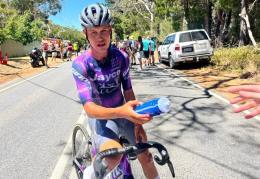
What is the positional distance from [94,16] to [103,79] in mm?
560

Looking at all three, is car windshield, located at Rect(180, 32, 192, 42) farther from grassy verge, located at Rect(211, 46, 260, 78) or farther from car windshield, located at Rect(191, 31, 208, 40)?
grassy verge, located at Rect(211, 46, 260, 78)

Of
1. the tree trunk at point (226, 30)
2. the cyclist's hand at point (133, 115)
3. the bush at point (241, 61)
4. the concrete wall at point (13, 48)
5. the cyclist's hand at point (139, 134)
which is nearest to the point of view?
the cyclist's hand at point (133, 115)

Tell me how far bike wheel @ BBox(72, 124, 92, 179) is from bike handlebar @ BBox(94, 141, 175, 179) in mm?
876

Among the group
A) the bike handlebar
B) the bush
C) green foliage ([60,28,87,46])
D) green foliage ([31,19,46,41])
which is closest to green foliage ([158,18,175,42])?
green foliage ([31,19,46,41])

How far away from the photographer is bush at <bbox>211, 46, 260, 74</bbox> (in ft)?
51.0

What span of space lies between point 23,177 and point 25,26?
43441 millimetres

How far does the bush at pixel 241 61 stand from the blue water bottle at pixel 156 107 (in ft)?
42.3

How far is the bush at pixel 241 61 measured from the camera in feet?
51.0

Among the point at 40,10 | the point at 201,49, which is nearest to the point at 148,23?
the point at 40,10

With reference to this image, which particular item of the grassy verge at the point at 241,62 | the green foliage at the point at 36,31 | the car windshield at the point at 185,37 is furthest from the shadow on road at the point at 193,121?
the green foliage at the point at 36,31

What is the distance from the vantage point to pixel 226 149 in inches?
252

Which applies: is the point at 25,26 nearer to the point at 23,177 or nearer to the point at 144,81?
the point at 144,81

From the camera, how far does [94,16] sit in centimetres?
332

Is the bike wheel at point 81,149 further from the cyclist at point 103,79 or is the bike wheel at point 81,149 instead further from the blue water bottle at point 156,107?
the blue water bottle at point 156,107
